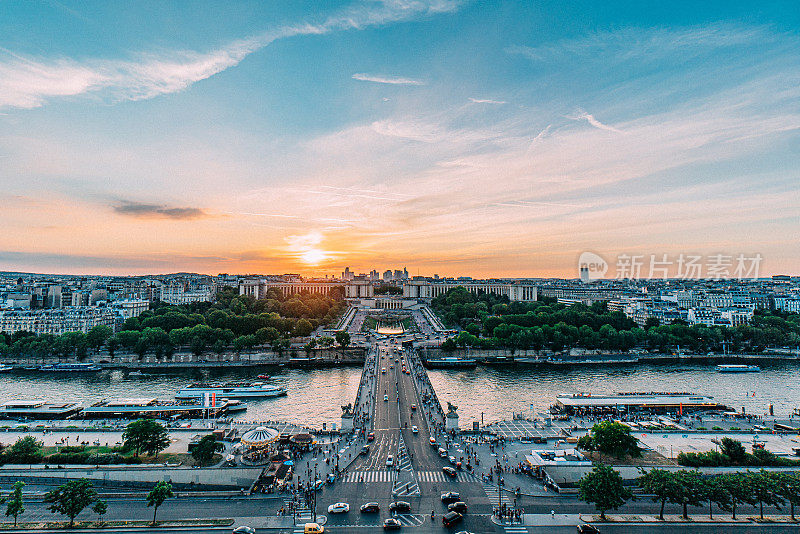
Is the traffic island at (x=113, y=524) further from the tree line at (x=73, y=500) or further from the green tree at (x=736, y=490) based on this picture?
the green tree at (x=736, y=490)

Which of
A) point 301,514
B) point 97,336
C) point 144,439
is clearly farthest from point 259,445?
point 97,336

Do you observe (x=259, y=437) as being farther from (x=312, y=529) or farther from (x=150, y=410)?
(x=150, y=410)

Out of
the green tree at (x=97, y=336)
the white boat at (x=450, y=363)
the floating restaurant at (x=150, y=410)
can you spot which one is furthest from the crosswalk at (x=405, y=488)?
the green tree at (x=97, y=336)

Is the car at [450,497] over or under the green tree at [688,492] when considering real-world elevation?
under

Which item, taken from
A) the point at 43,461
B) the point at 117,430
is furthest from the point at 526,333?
the point at 43,461

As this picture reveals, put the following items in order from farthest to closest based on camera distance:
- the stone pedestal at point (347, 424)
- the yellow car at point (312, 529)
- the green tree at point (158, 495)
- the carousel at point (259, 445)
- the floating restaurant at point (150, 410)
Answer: the floating restaurant at point (150, 410), the stone pedestal at point (347, 424), the carousel at point (259, 445), the green tree at point (158, 495), the yellow car at point (312, 529)
